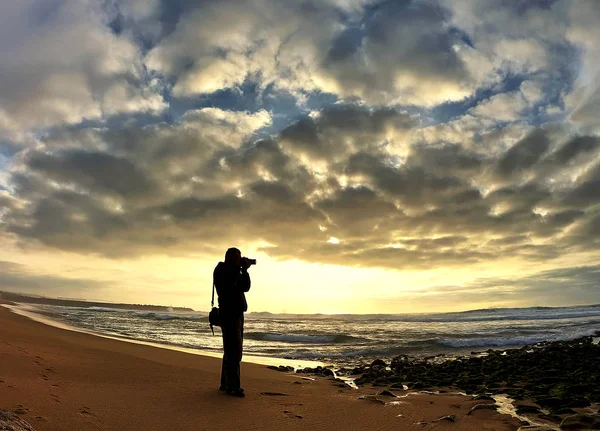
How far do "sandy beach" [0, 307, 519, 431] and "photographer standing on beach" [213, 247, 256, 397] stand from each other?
494mm

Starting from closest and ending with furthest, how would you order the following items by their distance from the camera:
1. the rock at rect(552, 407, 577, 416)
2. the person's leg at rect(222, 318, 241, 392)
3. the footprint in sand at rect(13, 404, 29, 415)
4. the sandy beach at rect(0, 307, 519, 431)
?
the footprint in sand at rect(13, 404, 29, 415), the sandy beach at rect(0, 307, 519, 431), the rock at rect(552, 407, 577, 416), the person's leg at rect(222, 318, 241, 392)

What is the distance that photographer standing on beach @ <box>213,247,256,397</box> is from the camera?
7238mm

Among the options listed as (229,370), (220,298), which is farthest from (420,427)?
(220,298)

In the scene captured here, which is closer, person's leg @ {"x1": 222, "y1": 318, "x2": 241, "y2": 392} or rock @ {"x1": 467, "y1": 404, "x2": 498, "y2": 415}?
rock @ {"x1": 467, "y1": 404, "x2": 498, "y2": 415}

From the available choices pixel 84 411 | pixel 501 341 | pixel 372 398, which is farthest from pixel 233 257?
pixel 501 341

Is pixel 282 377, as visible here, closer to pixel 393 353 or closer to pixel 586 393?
pixel 586 393

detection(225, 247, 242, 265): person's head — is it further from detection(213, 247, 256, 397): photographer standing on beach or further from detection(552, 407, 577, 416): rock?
detection(552, 407, 577, 416): rock

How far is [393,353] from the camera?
18.3 metres

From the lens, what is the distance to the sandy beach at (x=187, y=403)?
5.16m

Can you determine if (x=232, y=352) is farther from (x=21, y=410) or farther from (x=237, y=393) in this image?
(x=21, y=410)

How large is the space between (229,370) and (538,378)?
7.73 metres

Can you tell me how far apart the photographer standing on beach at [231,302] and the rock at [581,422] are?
481 cm

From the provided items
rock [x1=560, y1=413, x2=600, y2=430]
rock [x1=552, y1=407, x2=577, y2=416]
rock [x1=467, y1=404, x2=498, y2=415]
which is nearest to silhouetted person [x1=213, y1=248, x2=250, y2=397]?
rock [x1=467, y1=404, x2=498, y2=415]

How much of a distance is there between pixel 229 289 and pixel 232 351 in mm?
1028
